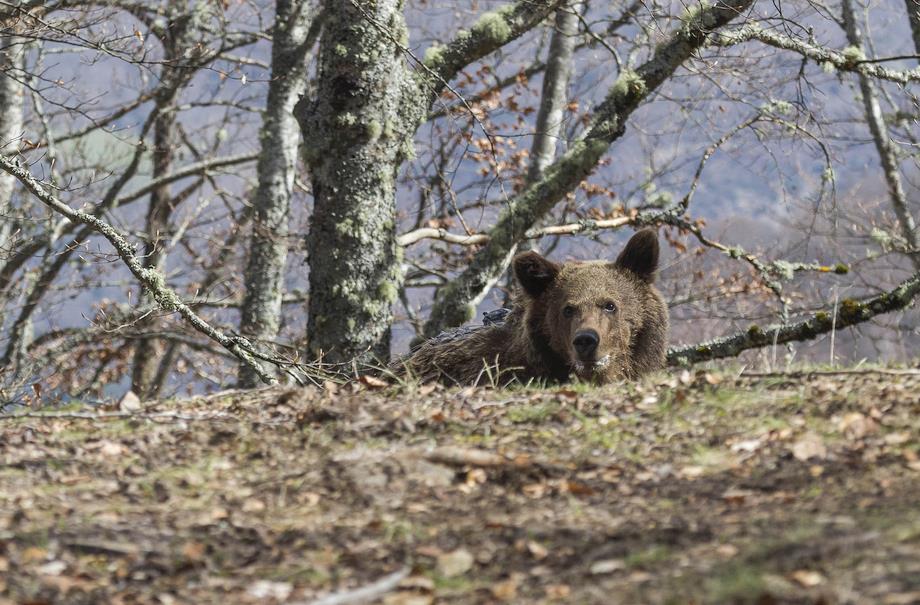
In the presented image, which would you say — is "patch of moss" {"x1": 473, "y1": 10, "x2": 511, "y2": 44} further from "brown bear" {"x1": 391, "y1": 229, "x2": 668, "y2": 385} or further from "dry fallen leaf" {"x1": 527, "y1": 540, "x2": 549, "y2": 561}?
"dry fallen leaf" {"x1": 527, "y1": 540, "x2": 549, "y2": 561}

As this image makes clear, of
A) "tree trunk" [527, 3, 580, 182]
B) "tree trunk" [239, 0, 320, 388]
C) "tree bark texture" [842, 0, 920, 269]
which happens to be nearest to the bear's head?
"tree trunk" [527, 3, 580, 182]

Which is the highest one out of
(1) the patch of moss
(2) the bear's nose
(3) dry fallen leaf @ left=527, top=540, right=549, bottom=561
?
(1) the patch of moss

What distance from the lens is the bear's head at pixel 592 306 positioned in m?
7.23

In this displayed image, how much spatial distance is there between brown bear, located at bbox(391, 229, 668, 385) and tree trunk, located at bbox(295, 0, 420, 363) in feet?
4.03

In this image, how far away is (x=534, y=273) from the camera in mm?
7820

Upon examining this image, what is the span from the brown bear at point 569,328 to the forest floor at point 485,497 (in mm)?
1988

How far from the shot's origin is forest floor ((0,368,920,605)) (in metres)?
3.02

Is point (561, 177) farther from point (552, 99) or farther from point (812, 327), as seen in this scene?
point (552, 99)

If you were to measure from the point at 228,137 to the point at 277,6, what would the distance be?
22.2 ft

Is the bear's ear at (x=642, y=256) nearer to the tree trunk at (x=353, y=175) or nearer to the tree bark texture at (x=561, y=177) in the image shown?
the tree bark texture at (x=561, y=177)

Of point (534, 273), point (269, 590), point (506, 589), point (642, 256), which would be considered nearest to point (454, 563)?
point (506, 589)

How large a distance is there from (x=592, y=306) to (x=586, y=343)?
A: 0.42 m

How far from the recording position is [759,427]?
4.32m

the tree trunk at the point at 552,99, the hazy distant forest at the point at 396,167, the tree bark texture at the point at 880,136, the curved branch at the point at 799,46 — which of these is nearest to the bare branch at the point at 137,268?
the hazy distant forest at the point at 396,167
